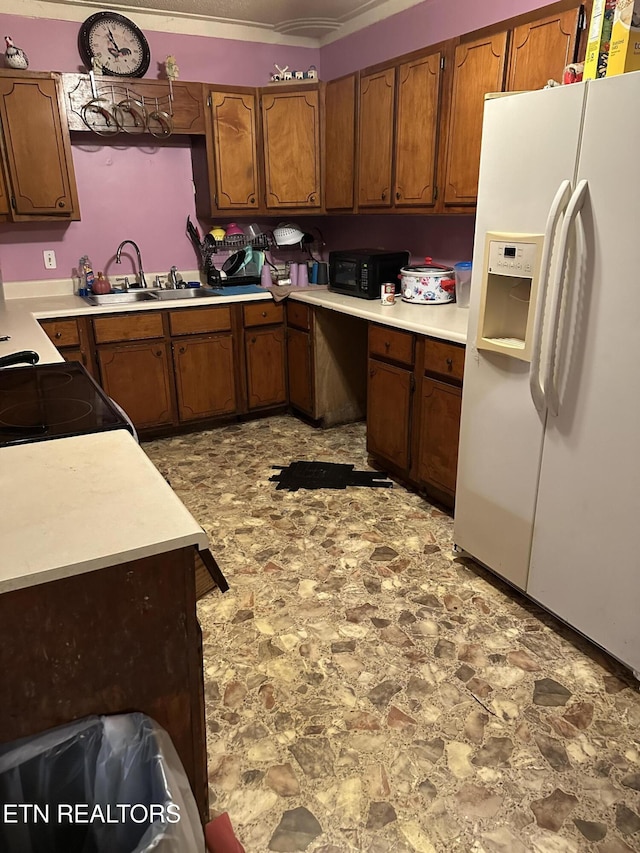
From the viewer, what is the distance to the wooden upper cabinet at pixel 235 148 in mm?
3900

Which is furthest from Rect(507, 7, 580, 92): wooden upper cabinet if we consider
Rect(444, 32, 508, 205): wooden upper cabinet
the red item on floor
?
the red item on floor

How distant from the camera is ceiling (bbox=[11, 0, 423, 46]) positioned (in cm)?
363

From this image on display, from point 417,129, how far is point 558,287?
1.82 meters

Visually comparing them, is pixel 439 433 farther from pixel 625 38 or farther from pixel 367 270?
pixel 625 38

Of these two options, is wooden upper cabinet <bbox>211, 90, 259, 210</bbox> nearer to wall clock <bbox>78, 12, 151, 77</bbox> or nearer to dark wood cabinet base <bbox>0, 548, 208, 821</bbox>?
wall clock <bbox>78, 12, 151, 77</bbox>

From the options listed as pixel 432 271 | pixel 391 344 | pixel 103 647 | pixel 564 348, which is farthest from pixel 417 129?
pixel 103 647

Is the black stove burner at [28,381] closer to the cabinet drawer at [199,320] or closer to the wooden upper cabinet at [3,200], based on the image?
the cabinet drawer at [199,320]

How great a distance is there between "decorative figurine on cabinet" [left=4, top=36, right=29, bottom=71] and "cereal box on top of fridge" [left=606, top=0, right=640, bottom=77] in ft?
10.2

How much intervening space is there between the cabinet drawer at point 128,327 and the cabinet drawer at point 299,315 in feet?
2.91

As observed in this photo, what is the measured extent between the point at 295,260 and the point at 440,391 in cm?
234

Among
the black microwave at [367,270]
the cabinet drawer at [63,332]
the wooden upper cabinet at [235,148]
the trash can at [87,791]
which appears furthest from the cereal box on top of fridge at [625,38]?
the cabinet drawer at [63,332]

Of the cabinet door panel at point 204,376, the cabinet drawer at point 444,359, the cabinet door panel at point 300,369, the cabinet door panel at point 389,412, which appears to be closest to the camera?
the cabinet drawer at point 444,359

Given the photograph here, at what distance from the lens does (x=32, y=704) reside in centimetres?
105

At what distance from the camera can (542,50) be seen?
2.58 meters
